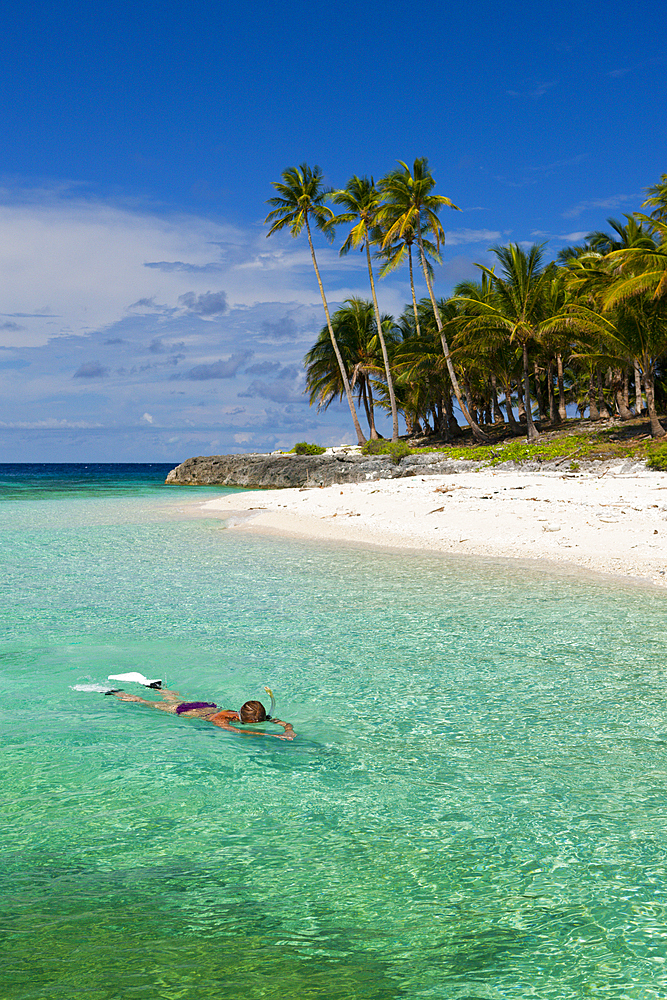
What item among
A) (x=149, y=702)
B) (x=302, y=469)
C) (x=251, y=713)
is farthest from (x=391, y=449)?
(x=251, y=713)

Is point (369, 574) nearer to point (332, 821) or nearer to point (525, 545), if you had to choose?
point (525, 545)

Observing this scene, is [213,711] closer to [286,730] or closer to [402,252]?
[286,730]

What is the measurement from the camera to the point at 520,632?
23.4 feet

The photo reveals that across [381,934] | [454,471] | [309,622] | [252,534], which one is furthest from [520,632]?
[454,471]

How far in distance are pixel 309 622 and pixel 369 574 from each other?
294 cm

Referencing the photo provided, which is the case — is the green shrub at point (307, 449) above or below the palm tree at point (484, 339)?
below

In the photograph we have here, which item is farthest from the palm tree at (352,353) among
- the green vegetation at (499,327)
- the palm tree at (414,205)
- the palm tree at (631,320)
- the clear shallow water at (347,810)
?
the clear shallow water at (347,810)

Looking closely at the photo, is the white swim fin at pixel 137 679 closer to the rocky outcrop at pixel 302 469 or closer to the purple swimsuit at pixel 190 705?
the purple swimsuit at pixel 190 705

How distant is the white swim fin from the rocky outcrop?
20600mm

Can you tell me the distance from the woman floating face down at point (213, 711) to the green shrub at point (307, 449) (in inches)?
1464

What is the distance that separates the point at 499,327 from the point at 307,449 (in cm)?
1563

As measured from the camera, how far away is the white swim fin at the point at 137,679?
568cm

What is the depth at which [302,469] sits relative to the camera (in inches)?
1409

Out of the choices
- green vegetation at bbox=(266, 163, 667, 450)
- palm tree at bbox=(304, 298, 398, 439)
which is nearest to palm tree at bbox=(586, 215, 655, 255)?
green vegetation at bbox=(266, 163, 667, 450)
